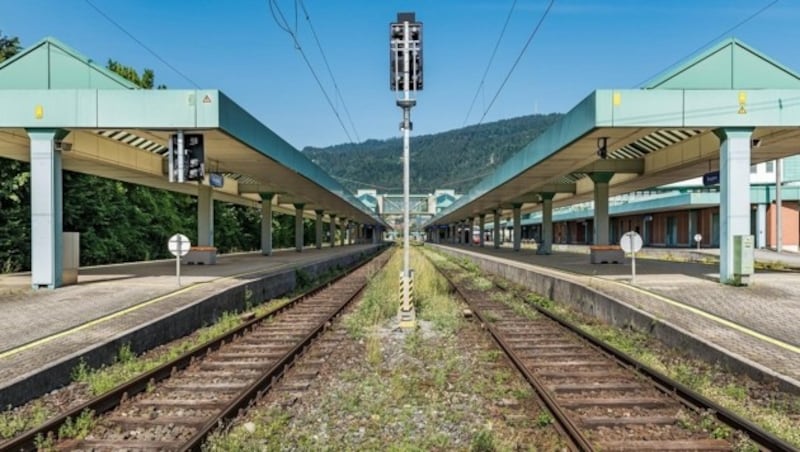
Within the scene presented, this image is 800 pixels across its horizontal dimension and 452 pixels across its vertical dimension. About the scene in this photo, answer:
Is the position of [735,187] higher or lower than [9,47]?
lower

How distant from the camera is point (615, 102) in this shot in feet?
47.0

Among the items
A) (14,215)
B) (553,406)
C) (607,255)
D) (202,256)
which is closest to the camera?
(553,406)

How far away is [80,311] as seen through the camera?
36.6 ft

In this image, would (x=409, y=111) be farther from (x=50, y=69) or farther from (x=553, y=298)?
(x=50, y=69)

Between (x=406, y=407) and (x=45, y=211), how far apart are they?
12287 millimetres

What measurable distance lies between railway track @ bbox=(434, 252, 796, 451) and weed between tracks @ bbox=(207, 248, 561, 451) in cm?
36

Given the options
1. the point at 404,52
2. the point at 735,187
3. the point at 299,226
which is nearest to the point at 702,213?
the point at 299,226

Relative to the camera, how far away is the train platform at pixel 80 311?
25.3 feet

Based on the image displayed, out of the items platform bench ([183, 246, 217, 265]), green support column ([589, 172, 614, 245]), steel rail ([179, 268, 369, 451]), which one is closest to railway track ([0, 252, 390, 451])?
steel rail ([179, 268, 369, 451])

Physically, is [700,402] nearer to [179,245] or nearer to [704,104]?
[704,104]

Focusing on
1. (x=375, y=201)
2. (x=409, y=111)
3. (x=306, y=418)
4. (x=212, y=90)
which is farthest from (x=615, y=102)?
(x=375, y=201)

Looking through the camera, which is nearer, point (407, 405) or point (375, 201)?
point (407, 405)

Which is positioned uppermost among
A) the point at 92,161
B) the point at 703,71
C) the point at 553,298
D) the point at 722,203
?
the point at 703,71

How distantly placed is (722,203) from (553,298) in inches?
214
